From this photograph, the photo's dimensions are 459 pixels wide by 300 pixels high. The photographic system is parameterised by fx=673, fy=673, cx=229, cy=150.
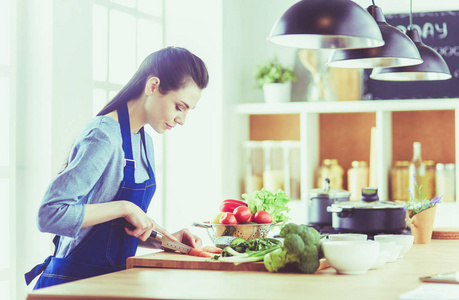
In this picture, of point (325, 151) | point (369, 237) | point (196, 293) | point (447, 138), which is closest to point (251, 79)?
point (325, 151)

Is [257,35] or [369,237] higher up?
[257,35]

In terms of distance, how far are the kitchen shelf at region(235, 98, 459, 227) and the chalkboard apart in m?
0.14

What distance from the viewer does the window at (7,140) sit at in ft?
10.2

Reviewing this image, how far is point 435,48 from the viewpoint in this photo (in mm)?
4727

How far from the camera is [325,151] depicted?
16.7 feet

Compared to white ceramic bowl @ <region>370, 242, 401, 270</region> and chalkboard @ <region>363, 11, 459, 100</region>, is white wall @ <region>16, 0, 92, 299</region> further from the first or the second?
chalkboard @ <region>363, 11, 459, 100</region>

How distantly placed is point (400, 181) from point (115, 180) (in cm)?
271

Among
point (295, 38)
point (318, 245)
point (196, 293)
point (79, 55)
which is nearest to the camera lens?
point (196, 293)

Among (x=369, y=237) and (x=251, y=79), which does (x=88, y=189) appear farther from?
(x=251, y=79)

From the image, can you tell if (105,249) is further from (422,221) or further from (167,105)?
(422,221)

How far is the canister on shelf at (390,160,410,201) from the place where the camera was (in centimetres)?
461

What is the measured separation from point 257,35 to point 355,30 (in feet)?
9.41

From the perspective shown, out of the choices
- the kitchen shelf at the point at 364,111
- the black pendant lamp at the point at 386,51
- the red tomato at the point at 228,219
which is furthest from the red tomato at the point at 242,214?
the kitchen shelf at the point at 364,111

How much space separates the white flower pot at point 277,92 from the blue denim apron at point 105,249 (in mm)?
2484
